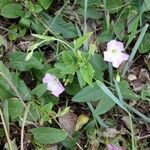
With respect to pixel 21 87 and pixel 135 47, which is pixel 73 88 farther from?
pixel 135 47

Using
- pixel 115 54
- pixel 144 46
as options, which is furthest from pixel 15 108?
pixel 144 46

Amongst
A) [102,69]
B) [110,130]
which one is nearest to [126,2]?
[102,69]

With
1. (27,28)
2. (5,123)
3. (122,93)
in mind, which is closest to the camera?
(5,123)

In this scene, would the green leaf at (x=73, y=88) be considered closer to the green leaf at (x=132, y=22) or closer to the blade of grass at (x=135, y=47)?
the blade of grass at (x=135, y=47)

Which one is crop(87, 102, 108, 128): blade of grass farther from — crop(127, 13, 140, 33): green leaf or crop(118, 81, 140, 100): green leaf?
crop(127, 13, 140, 33): green leaf

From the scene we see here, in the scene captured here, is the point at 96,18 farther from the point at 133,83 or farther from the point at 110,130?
the point at 110,130

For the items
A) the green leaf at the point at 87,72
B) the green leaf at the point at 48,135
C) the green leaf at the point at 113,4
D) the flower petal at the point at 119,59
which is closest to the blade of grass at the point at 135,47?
the flower petal at the point at 119,59
